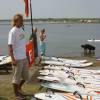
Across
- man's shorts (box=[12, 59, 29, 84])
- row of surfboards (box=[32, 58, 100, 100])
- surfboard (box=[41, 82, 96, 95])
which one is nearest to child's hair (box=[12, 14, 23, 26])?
man's shorts (box=[12, 59, 29, 84])

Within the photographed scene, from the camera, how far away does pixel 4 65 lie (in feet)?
46.9

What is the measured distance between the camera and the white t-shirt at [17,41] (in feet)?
30.1

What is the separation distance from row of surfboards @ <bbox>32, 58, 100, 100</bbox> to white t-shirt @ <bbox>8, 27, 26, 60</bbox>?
3.15 feet

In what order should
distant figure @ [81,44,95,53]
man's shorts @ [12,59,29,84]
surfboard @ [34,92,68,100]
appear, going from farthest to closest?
distant figure @ [81,44,95,53] → man's shorts @ [12,59,29,84] → surfboard @ [34,92,68,100]

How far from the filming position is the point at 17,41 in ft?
30.3

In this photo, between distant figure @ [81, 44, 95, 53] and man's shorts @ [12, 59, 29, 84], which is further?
distant figure @ [81, 44, 95, 53]

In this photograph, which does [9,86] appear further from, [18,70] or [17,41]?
[17,41]

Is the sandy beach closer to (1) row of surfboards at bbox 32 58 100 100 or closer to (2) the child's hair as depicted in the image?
(1) row of surfboards at bbox 32 58 100 100

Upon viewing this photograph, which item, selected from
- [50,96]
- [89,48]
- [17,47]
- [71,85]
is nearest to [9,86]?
[71,85]

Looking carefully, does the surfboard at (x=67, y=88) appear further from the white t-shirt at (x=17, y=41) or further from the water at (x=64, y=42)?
the water at (x=64, y=42)

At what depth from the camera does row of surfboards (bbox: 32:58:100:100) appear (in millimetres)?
8930

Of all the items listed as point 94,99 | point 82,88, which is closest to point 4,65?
point 82,88

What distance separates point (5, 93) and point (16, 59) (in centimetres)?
140

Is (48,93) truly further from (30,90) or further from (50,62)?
(50,62)
